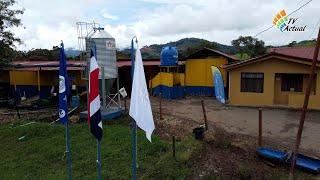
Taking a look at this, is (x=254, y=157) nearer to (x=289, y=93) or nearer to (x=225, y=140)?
(x=225, y=140)

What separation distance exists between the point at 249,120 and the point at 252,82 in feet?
18.4

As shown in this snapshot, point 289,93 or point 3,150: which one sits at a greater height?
point 289,93

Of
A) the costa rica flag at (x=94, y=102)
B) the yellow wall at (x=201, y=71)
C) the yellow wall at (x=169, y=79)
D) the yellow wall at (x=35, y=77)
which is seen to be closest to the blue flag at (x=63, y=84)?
the costa rica flag at (x=94, y=102)

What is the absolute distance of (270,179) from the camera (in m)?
12.4

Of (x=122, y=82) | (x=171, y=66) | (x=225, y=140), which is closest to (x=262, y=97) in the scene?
(x=171, y=66)

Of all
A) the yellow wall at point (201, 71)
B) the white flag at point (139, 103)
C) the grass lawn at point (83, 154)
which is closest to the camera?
the white flag at point (139, 103)

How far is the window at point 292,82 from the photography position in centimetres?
2408

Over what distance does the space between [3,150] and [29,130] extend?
221cm

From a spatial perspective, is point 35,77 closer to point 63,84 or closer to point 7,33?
point 7,33

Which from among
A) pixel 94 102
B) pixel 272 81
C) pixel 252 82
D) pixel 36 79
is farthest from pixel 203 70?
pixel 94 102

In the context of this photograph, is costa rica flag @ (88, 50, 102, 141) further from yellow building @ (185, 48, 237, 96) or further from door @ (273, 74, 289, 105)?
yellow building @ (185, 48, 237, 96)

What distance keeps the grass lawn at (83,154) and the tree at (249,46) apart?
3491 centimetres

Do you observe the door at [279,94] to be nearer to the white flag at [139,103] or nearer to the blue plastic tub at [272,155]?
the blue plastic tub at [272,155]

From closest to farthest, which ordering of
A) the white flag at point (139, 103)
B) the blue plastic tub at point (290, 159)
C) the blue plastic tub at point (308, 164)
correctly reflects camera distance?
the white flag at point (139, 103)
the blue plastic tub at point (308, 164)
the blue plastic tub at point (290, 159)
